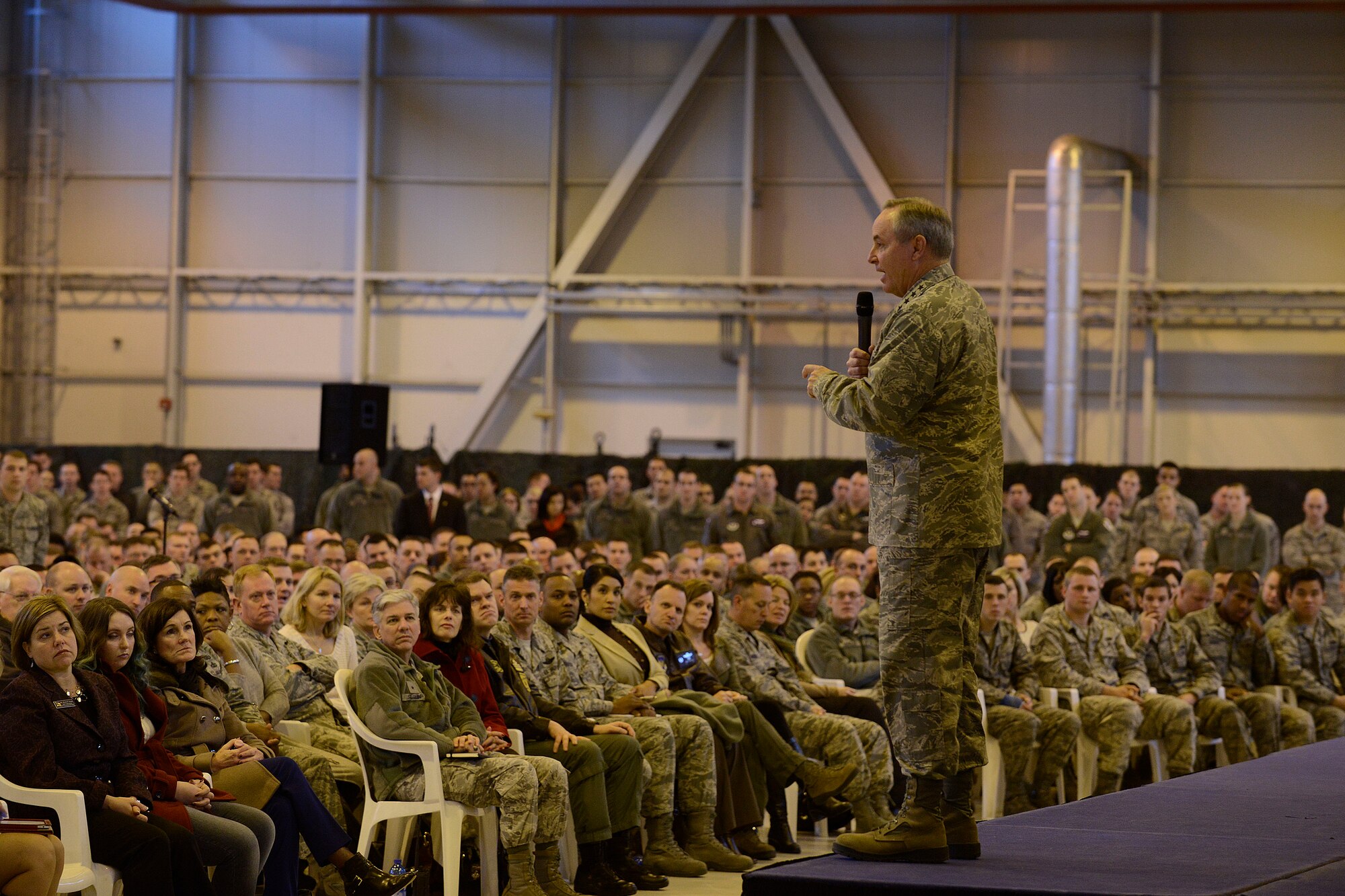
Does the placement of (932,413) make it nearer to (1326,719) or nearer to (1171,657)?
(1171,657)

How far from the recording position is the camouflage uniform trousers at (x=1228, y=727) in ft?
25.8

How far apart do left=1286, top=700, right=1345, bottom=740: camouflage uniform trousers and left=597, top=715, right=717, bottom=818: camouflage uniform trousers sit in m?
3.56

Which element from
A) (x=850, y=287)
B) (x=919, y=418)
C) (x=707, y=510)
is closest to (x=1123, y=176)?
(x=850, y=287)

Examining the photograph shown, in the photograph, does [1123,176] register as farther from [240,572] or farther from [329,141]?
[240,572]

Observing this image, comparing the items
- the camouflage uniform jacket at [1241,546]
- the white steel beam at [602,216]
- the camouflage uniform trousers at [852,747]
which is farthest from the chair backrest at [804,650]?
the white steel beam at [602,216]

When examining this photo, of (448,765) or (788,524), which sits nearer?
(448,765)

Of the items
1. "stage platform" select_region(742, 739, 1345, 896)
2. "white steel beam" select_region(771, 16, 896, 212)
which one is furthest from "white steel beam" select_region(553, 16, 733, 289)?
"stage platform" select_region(742, 739, 1345, 896)

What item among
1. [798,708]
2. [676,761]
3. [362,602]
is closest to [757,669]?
[798,708]

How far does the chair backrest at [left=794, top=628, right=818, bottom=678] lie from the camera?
750 centimetres

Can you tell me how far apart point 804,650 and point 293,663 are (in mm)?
2560

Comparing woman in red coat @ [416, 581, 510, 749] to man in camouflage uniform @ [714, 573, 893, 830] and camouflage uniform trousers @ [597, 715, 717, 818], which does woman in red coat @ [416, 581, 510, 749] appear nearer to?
camouflage uniform trousers @ [597, 715, 717, 818]

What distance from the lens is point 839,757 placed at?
671 cm

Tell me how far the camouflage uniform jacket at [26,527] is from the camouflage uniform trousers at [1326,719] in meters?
6.89

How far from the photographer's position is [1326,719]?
8.23 m
